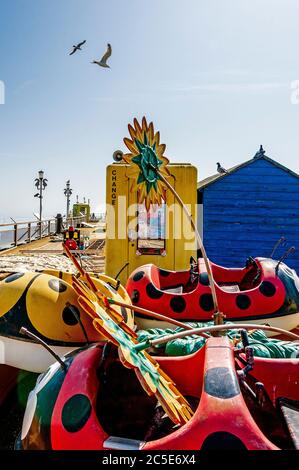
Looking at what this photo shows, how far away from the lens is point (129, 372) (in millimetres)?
2807

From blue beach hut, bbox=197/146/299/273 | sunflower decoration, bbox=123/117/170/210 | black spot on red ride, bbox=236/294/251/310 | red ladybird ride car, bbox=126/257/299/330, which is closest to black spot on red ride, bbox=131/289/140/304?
red ladybird ride car, bbox=126/257/299/330

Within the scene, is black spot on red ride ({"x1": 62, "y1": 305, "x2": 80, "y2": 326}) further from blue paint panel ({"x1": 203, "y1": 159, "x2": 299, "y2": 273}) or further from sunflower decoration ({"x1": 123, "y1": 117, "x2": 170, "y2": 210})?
blue paint panel ({"x1": 203, "y1": 159, "x2": 299, "y2": 273})

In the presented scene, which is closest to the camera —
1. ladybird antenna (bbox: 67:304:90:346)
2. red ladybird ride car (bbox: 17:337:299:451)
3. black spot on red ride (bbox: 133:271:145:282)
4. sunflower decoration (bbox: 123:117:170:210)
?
red ladybird ride car (bbox: 17:337:299:451)

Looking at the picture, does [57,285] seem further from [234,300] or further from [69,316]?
[234,300]

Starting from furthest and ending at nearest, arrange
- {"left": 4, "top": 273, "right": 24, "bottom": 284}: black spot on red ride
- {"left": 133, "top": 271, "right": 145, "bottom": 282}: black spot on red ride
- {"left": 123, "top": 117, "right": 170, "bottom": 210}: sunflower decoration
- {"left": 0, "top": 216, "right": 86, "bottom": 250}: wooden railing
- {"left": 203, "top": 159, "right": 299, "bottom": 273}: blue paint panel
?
{"left": 0, "top": 216, "right": 86, "bottom": 250}: wooden railing < {"left": 203, "top": 159, "right": 299, "bottom": 273}: blue paint panel < {"left": 133, "top": 271, "right": 145, "bottom": 282}: black spot on red ride < {"left": 4, "top": 273, "right": 24, "bottom": 284}: black spot on red ride < {"left": 123, "top": 117, "right": 170, "bottom": 210}: sunflower decoration

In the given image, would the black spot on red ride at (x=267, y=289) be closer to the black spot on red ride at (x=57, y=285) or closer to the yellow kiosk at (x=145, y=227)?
the black spot on red ride at (x=57, y=285)

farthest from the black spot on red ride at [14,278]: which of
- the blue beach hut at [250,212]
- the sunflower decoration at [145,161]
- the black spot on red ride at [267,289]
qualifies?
the blue beach hut at [250,212]

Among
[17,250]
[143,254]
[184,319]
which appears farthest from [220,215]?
[17,250]

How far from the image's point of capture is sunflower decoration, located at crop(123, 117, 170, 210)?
10.1ft

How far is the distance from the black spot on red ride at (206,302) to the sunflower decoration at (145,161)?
237cm

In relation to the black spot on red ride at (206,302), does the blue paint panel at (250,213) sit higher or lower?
higher

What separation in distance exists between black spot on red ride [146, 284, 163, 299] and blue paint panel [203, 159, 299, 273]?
172 inches

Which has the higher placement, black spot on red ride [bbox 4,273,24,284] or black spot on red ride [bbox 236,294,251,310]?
black spot on red ride [bbox 4,273,24,284]

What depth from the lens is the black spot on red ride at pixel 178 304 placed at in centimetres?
524
